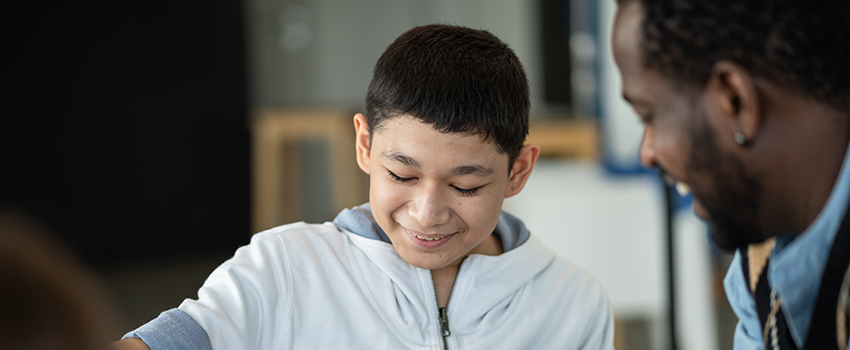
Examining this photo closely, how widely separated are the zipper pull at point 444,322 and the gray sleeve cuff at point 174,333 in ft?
1.02

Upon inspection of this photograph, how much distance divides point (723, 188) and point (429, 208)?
0.37m

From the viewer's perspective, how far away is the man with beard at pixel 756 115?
574 millimetres

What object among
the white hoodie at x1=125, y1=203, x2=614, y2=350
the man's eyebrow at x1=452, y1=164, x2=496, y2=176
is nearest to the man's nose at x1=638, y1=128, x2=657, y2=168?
the man's eyebrow at x1=452, y1=164, x2=496, y2=176

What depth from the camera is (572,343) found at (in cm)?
99

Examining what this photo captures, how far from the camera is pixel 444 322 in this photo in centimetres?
→ 96

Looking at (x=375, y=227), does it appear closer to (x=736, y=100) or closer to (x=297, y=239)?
(x=297, y=239)

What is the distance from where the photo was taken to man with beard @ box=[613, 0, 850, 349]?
57 centimetres

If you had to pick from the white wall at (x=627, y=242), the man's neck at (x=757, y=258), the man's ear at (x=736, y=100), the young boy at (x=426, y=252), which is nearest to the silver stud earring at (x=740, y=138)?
the man's ear at (x=736, y=100)

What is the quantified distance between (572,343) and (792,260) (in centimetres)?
38

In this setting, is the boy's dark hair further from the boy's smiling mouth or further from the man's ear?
the man's ear

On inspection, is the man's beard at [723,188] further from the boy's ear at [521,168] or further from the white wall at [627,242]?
the white wall at [627,242]

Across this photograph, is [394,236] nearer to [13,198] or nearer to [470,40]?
[470,40]

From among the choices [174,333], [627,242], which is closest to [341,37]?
[627,242]

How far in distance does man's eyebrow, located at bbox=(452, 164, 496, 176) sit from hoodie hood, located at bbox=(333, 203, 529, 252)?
0.17 metres
